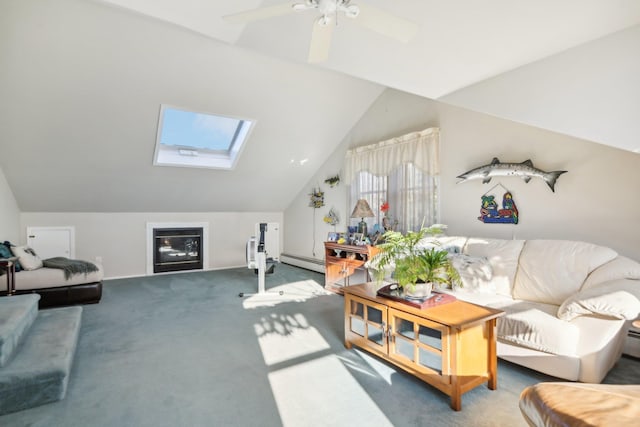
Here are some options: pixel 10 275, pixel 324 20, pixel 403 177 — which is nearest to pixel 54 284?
pixel 10 275

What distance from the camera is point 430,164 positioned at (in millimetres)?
4188

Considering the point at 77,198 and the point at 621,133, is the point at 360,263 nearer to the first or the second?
the point at 621,133

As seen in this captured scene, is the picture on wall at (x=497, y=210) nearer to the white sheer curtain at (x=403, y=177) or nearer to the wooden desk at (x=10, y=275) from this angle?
the white sheer curtain at (x=403, y=177)

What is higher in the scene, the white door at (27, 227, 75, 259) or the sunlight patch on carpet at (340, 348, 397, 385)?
the white door at (27, 227, 75, 259)

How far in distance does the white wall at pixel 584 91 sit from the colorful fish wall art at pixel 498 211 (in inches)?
48.5

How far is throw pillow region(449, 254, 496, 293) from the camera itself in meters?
3.05

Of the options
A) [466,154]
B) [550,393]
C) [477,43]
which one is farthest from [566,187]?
[550,393]

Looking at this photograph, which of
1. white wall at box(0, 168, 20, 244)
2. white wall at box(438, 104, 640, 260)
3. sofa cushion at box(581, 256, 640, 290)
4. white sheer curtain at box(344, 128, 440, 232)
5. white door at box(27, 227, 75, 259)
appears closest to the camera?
sofa cushion at box(581, 256, 640, 290)

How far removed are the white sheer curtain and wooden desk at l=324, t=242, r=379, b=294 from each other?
64 cm

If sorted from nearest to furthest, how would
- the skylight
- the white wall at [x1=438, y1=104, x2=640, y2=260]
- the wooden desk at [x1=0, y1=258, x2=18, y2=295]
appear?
the white wall at [x1=438, y1=104, x2=640, y2=260], the wooden desk at [x1=0, y1=258, x2=18, y2=295], the skylight

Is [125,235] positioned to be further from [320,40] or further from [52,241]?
[320,40]

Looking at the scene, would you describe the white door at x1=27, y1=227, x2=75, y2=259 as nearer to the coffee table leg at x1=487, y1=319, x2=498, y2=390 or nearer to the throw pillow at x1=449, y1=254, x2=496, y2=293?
the throw pillow at x1=449, y1=254, x2=496, y2=293

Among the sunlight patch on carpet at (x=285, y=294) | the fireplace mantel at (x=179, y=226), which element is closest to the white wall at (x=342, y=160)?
the sunlight patch on carpet at (x=285, y=294)

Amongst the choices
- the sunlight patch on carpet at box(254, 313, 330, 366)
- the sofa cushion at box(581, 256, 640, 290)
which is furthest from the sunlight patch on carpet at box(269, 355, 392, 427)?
the sofa cushion at box(581, 256, 640, 290)
